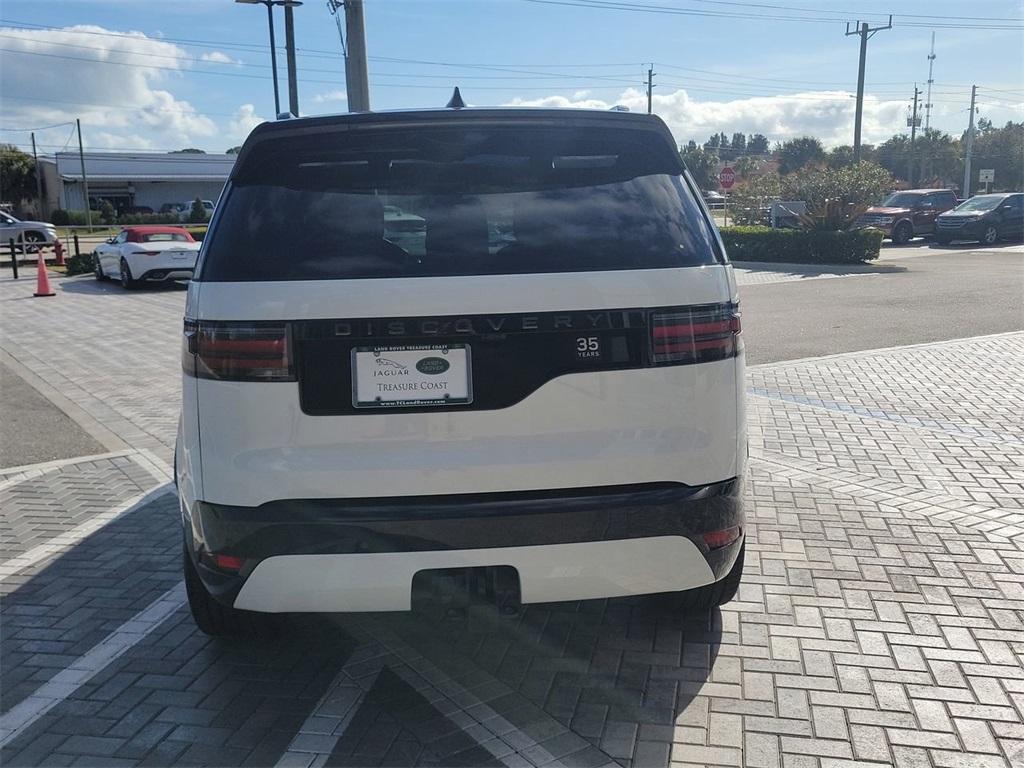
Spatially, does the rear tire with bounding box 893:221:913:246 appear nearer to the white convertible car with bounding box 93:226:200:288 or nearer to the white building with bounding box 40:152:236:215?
the white convertible car with bounding box 93:226:200:288

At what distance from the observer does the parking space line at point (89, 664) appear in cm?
320

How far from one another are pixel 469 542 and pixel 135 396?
23.3ft

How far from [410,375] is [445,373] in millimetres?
106

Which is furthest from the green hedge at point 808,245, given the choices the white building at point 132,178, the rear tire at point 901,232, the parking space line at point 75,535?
the white building at point 132,178

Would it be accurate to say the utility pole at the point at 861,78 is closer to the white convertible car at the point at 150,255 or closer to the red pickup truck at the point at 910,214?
the red pickup truck at the point at 910,214

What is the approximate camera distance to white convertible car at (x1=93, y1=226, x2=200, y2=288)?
65.3 ft

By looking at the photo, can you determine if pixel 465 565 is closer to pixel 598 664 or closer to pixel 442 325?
pixel 442 325

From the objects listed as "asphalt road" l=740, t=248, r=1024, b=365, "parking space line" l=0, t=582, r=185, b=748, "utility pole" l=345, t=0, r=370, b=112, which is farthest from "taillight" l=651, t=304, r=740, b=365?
"utility pole" l=345, t=0, r=370, b=112

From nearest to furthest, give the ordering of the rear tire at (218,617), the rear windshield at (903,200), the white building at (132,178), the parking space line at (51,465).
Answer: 1. the rear tire at (218,617)
2. the parking space line at (51,465)
3. the rear windshield at (903,200)
4. the white building at (132,178)

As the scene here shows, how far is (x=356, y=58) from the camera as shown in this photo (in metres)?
12.7

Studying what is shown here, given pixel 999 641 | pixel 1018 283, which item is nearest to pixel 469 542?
pixel 999 641

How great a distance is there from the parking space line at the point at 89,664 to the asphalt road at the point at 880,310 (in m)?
7.19

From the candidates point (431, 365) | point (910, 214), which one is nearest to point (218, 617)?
point (431, 365)

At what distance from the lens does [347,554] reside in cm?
280
